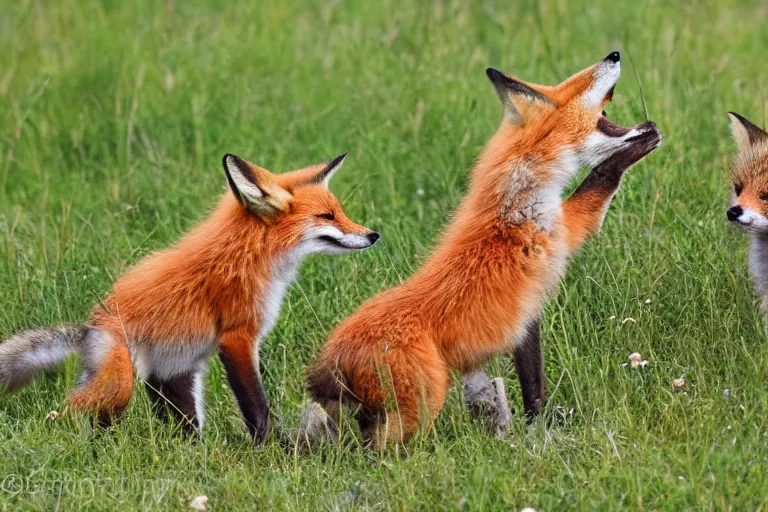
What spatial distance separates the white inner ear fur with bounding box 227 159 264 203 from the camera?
552 centimetres

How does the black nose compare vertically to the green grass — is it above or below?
above

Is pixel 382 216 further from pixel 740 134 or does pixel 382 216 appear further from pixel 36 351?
pixel 36 351

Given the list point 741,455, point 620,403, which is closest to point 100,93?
point 620,403

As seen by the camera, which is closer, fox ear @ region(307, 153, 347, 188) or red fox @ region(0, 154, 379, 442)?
red fox @ region(0, 154, 379, 442)

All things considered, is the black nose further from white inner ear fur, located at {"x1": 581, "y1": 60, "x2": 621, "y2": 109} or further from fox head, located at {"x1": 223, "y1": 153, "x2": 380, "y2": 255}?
fox head, located at {"x1": 223, "y1": 153, "x2": 380, "y2": 255}

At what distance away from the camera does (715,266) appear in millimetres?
6418

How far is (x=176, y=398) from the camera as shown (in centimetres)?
599

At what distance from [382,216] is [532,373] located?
2.33 m

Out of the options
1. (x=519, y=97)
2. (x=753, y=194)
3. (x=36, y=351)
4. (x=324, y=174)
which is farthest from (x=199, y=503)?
(x=753, y=194)

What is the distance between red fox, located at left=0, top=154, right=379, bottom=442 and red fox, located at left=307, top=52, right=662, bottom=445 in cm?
39

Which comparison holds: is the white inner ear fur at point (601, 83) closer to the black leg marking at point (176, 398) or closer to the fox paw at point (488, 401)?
the fox paw at point (488, 401)

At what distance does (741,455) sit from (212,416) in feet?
9.02

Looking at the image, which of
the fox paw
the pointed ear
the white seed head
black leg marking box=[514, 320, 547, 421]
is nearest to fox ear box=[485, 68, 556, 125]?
black leg marking box=[514, 320, 547, 421]

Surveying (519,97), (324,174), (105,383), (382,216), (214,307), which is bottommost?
(382,216)
